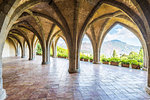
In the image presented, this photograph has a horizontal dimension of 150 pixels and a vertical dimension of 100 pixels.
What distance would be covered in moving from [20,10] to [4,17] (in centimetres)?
179

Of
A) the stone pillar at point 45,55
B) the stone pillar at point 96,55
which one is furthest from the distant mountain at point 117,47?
the stone pillar at point 45,55

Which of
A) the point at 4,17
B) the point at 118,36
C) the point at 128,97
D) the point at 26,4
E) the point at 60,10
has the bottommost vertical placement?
the point at 128,97

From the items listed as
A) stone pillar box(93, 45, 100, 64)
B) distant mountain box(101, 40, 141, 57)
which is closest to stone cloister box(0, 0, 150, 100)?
stone pillar box(93, 45, 100, 64)

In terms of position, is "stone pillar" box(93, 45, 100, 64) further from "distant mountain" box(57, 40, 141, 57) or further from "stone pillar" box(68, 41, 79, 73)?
"distant mountain" box(57, 40, 141, 57)

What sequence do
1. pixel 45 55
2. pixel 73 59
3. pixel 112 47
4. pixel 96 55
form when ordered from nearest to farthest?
pixel 73 59, pixel 45 55, pixel 96 55, pixel 112 47

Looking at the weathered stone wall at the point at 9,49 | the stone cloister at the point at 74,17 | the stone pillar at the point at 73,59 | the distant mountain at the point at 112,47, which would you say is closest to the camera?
the stone cloister at the point at 74,17

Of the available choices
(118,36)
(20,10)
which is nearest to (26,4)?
(20,10)

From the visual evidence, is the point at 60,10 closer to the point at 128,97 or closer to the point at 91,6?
the point at 91,6

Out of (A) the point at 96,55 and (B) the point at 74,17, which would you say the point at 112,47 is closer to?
(A) the point at 96,55

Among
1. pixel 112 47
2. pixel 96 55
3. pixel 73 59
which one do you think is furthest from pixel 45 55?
pixel 112 47

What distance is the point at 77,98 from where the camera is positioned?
350cm

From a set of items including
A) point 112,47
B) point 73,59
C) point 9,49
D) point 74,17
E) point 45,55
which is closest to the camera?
point 74,17

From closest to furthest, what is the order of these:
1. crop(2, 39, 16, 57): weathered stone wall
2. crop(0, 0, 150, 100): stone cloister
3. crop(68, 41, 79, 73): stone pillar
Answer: crop(0, 0, 150, 100): stone cloister < crop(68, 41, 79, 73): stone pillar < crop(2, 39, 16, 57): weathered stone wall

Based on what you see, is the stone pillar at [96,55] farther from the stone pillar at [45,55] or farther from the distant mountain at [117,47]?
the distant mountain at [117,47]
